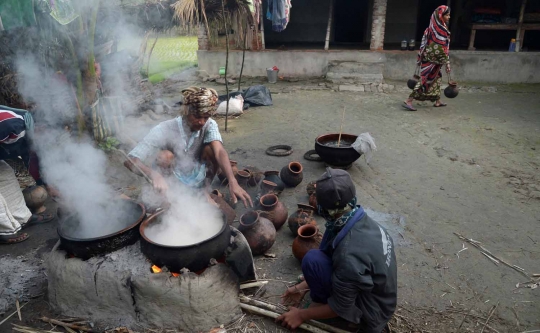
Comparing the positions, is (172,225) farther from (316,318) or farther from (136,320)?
(316,318)

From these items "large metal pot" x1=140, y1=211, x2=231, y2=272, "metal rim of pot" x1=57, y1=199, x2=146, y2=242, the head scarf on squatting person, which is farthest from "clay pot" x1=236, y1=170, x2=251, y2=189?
the head scarf on squatting person

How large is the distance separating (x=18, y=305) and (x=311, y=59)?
1027 centimetres

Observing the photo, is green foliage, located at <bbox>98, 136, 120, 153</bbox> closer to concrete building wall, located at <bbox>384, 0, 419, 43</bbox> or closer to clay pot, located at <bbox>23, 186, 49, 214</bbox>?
clay pot, located at <bbox>23, 186, 49, 214</bbox>

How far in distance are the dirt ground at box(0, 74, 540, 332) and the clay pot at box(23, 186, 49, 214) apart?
0.31 m

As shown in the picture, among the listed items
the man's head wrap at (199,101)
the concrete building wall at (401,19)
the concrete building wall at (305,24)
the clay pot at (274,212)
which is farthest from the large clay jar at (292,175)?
the concrete building wall at (401,19)

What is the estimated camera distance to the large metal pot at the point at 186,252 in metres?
2.57

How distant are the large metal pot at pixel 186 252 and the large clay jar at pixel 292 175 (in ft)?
7.20

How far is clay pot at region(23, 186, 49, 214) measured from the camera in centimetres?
427

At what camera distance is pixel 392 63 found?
1115 cm

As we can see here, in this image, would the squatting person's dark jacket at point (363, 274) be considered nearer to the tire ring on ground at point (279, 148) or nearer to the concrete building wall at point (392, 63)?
the tire ring on ground at point (279, 148)

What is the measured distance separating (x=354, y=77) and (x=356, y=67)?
46 cm

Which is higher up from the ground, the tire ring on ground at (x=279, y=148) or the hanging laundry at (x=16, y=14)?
the hanging laundry at (x=16, y=14)

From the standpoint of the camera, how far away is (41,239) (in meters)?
3.98

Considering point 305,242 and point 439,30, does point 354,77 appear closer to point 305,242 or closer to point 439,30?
point 439,30
